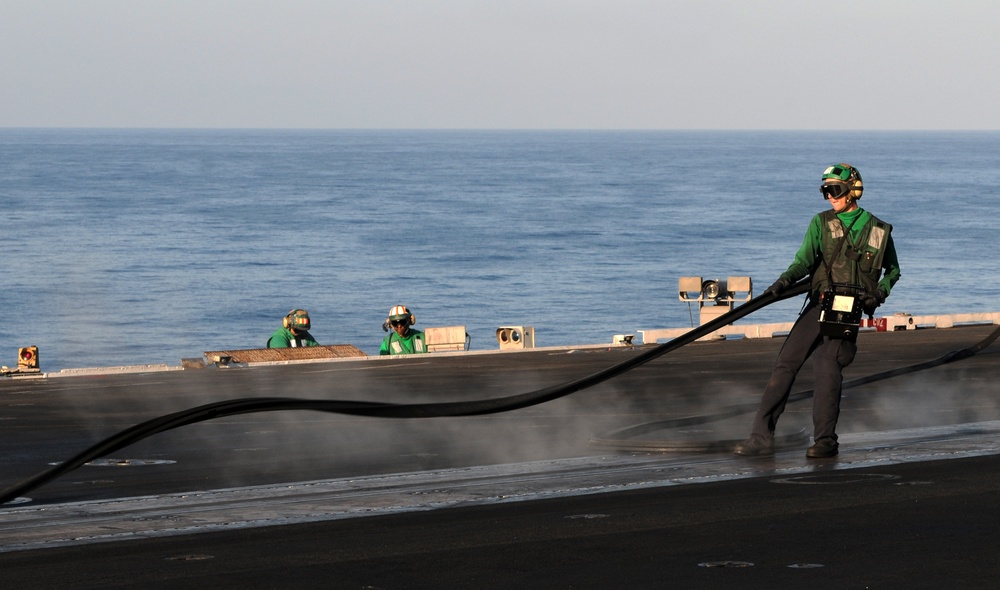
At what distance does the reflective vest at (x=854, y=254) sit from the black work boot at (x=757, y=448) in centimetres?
113

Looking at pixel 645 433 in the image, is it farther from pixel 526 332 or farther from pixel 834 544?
pixel 526 332

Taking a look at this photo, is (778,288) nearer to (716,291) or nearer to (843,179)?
(843,179)

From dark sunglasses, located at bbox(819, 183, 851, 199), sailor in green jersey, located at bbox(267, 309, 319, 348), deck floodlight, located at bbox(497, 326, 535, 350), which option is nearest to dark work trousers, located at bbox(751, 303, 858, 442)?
dark sunglasses, located at bbox(819, 183, 851, 199)

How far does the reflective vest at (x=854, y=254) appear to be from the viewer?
10375 millimetres

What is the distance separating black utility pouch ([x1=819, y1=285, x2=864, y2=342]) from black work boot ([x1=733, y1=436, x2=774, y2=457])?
89cm

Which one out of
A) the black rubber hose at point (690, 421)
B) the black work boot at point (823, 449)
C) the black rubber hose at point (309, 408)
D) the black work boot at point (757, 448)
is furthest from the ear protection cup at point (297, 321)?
the black work boot at point (823, 449)

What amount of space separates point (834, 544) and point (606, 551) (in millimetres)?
1086

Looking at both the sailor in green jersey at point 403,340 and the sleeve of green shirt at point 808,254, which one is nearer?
the sleeve of green shirt at point 808,254

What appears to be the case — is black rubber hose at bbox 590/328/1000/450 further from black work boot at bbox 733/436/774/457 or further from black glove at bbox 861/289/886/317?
black glove at bbox 861/289/886/317

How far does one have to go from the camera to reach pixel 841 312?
10.3 m

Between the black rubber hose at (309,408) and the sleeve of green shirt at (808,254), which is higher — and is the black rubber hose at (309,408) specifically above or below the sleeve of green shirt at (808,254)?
below

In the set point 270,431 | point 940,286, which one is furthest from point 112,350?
point 270,431

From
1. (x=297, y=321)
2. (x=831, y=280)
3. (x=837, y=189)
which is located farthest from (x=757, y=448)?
(x=297, y=321)

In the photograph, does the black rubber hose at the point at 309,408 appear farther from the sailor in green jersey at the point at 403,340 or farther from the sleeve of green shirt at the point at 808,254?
the sailor in green jersey at the point at 403,340
